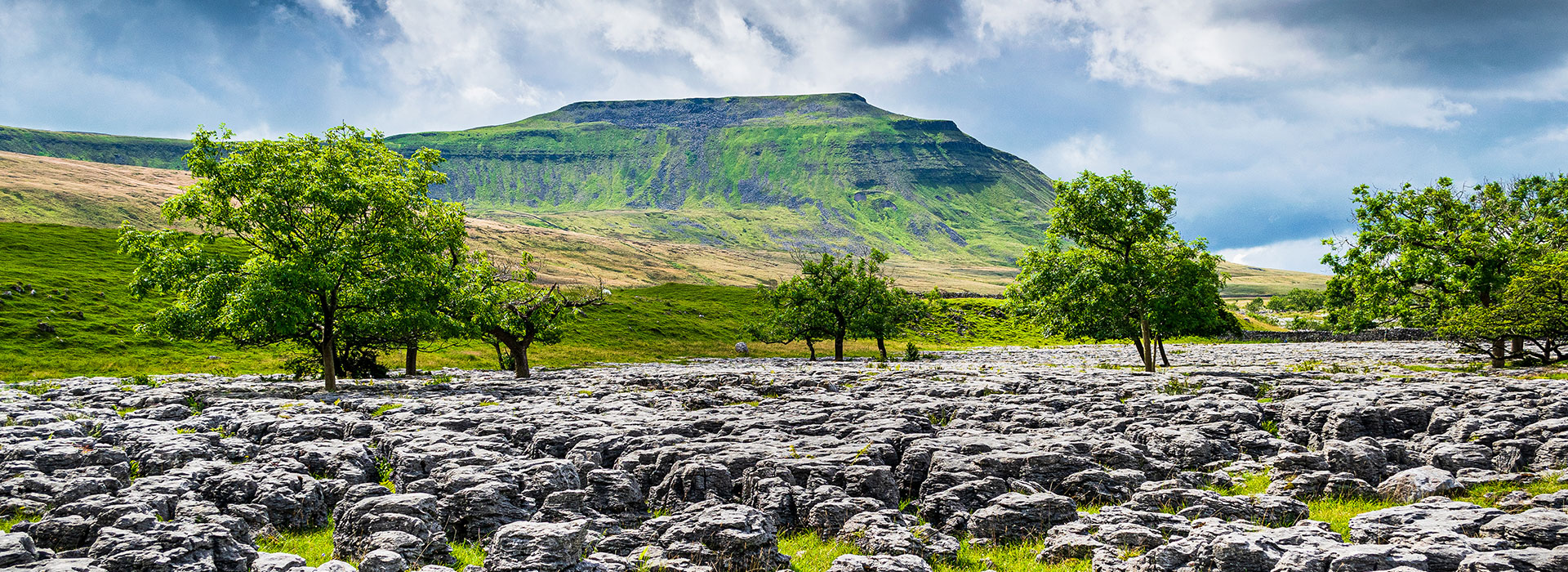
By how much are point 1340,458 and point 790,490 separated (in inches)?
503

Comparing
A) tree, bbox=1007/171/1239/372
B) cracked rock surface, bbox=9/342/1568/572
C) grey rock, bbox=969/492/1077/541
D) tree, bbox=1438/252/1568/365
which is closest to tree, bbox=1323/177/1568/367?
tree, bbox=1438/252/1568/365

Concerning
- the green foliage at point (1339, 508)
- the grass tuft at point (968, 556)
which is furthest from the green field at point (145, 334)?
the green foliage at point (1339, 508)

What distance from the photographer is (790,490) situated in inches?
579

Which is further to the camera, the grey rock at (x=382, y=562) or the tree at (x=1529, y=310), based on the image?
the tree at (x=1529, y=310)

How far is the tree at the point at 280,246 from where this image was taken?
107 ft

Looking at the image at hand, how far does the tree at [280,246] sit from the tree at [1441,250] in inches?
2217

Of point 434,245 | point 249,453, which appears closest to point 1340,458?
point 249,453

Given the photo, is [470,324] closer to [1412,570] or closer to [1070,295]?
[1070,295]

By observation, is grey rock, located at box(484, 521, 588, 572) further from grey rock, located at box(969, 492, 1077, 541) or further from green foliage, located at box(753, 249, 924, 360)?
green foliage, located at box(753, 249, 924, 360)

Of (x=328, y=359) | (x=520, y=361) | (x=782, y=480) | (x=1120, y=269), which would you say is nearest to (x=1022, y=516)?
(x=782, y=480)

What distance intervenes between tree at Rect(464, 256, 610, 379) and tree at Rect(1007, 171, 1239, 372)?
98.6ft

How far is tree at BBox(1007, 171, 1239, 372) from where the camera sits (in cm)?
4562

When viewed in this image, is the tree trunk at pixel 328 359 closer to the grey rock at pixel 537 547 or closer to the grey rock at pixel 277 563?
the grey rock at pixel 277 563

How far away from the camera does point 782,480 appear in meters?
15.4
